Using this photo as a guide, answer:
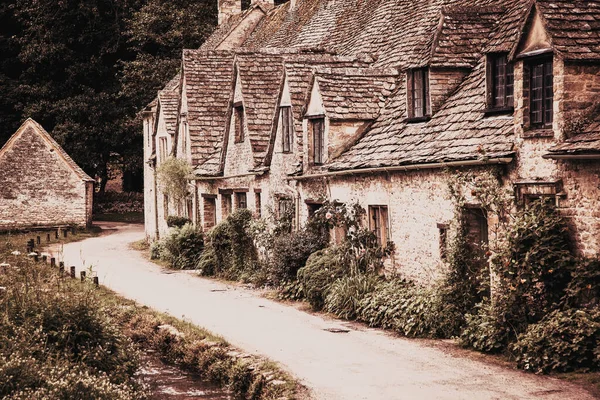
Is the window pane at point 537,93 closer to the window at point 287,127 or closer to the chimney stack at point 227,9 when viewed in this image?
the window at point 287,127

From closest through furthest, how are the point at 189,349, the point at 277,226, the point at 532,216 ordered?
the point at 532,216
the point at 189,349
the point at 277,226

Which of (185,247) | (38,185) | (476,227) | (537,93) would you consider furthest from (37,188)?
(537,93)

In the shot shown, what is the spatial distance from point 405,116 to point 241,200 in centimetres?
1025

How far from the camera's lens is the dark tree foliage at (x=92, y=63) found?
178 ft

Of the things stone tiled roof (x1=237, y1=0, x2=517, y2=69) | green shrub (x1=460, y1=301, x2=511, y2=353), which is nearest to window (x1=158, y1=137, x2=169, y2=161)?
stone tiled roof (x1=237, y1=0, x2=517, y2=69)

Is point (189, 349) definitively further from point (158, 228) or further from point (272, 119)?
point (158, 228)

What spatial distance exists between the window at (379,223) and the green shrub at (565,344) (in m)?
6.84

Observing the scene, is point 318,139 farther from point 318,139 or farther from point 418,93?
point 418,93

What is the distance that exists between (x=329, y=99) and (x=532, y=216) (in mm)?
9605

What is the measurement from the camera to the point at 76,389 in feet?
40.0

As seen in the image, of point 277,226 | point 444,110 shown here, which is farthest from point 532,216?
point 277,226

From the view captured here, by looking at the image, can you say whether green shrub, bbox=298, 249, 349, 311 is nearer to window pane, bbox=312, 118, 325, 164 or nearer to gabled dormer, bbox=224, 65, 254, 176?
window pane, bbox=312, 118, 325, 164

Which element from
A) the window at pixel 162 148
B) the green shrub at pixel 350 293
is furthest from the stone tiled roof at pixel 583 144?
the window at pixel 162 148

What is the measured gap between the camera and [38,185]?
47031mm
